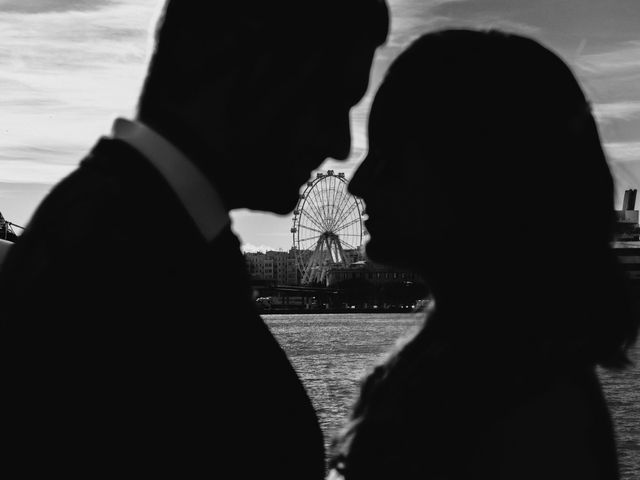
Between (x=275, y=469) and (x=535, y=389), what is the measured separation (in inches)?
13.7

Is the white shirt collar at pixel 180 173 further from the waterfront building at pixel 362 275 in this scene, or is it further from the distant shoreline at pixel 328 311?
the distant shoreline at pixel 328 311

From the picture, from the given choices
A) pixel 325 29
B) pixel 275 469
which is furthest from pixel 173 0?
pixel 275 469

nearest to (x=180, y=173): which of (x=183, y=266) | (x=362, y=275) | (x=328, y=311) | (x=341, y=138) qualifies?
(x=183, y=266)

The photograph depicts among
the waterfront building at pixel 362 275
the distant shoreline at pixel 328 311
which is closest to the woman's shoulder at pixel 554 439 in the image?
the waterfront building at pixel 362 275

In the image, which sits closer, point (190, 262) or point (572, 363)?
point (190, 262)

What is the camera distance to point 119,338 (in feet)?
2.61

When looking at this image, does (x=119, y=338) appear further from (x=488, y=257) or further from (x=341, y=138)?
(x=488, y=257)

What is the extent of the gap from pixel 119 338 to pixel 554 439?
0.54 metres

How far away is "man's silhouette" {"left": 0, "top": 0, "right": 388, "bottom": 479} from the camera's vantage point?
2.60 ft

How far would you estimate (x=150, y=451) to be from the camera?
0.81 m

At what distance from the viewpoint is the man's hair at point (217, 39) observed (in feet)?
2.99

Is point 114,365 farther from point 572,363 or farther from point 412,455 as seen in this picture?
point 572,363

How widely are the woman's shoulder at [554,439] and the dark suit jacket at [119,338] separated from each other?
12.5 inches

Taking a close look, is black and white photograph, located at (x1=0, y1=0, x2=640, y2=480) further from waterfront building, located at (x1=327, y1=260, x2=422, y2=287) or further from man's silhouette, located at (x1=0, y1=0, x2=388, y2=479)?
waterfront building, located at (x1=327, y1=260, x2=422, y2=287)
